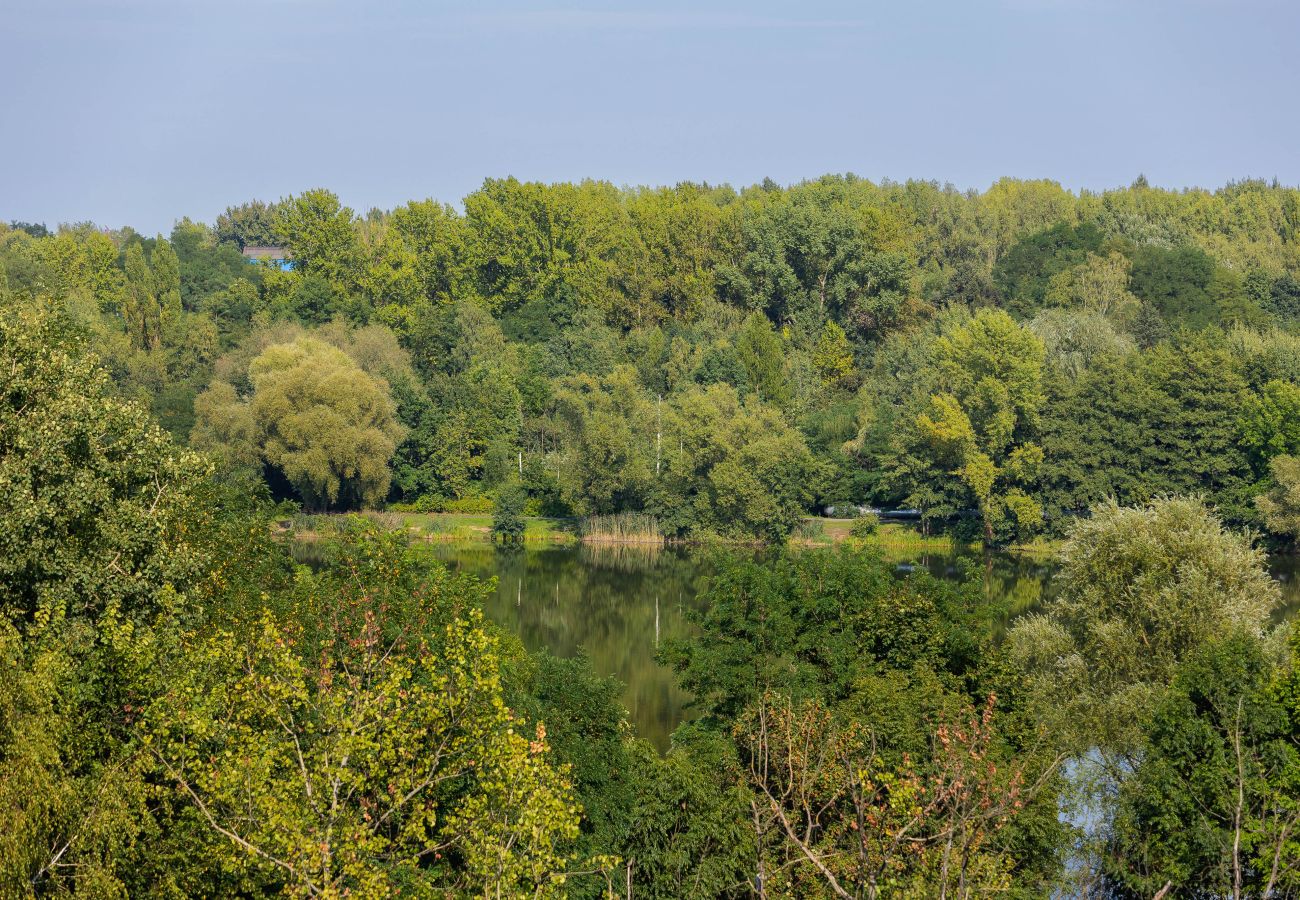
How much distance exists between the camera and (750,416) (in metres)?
58.7

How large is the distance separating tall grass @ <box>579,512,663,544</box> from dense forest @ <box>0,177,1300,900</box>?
0.69 m

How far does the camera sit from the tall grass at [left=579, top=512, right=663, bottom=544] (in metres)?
58.8

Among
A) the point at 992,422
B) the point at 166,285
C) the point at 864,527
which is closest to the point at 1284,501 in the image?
the point at 992,422

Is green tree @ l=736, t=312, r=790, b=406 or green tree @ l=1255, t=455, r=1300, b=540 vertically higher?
green tree @ l=736, t=312, r=790, b=406

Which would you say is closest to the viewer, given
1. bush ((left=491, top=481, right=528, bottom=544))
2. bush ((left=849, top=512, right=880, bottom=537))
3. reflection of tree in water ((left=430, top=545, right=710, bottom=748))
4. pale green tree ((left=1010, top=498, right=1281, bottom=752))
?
pale green tree ((left=1010, top=498, right=1281, bottom=752))

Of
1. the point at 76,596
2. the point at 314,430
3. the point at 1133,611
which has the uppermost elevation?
the point at 76,596

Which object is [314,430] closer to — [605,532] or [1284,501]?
[605,532]

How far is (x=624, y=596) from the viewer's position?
48.1 m

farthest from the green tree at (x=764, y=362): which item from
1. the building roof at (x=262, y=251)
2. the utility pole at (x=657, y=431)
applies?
the building roof at (x=262, y=251)

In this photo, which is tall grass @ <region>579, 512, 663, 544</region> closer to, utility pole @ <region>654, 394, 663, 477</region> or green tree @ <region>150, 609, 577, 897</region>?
utility pole @ <region>654, 394, 663, 477</region>

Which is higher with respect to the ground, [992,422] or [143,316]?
[143,316]

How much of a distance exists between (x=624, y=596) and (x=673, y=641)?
935 inches

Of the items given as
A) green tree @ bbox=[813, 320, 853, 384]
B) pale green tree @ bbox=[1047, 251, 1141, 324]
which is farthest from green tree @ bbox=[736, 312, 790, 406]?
pale green tree @ bbox=[1047, 251, 1141, 324]

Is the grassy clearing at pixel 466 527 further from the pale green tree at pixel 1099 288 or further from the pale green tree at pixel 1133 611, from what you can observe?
the pale green tree at pixel 1133 611
